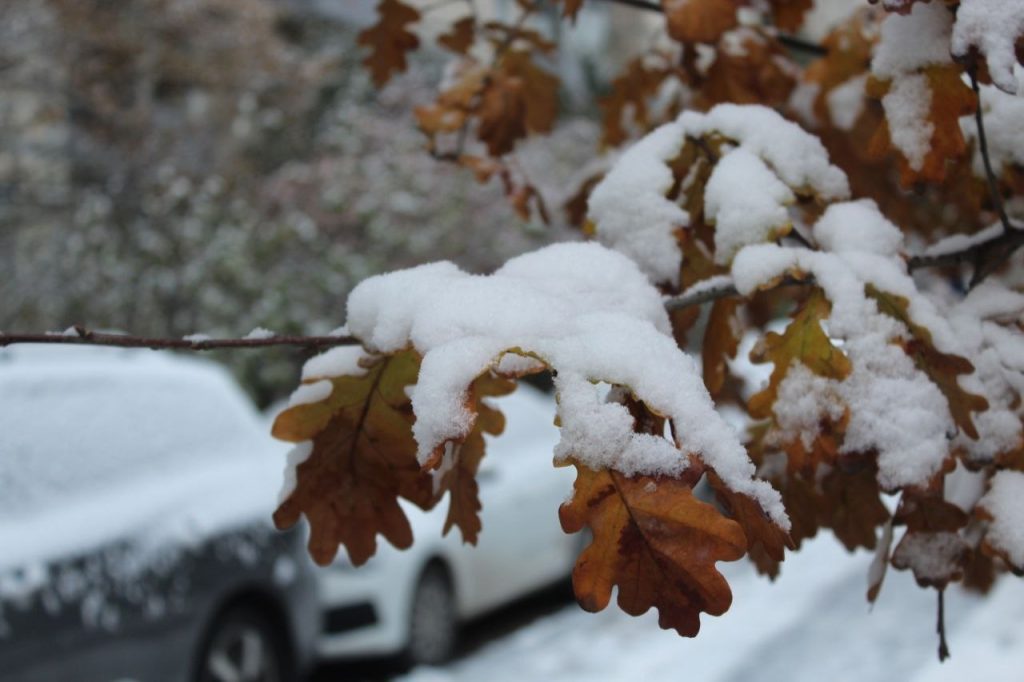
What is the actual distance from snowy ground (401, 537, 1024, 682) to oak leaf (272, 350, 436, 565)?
4.20 meters

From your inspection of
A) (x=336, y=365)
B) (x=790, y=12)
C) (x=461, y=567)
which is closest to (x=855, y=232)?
(x=336, y=365)

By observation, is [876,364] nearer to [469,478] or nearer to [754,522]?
[754,522]

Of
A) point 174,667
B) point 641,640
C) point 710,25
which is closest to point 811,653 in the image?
point 641,640

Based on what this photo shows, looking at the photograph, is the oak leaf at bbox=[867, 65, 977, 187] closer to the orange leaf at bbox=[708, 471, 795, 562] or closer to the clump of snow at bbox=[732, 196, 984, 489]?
the clump of snow at bbox=[732, 196, 984, 489]

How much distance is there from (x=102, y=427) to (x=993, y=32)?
3747 millimetres

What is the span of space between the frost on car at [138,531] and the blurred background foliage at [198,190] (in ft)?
18.8

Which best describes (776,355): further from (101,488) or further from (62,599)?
(101,488)

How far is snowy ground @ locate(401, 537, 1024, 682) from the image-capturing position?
6.02 m

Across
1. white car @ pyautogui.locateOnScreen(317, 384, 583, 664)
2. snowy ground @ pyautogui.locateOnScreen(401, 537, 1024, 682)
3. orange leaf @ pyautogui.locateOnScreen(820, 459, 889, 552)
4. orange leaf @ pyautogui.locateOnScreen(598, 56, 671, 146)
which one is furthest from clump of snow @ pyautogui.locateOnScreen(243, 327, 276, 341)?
snowy ground @ pyautogui.locateOnScreen(401, 537, 1024, 682)

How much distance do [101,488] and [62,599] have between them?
22.1 inches

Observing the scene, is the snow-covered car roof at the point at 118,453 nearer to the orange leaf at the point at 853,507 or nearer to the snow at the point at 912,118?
the orange leaf at the point at 853,507

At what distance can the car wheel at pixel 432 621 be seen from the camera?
6.28m

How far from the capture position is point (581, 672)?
21.0ft

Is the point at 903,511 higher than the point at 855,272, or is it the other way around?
the point at 855,272
